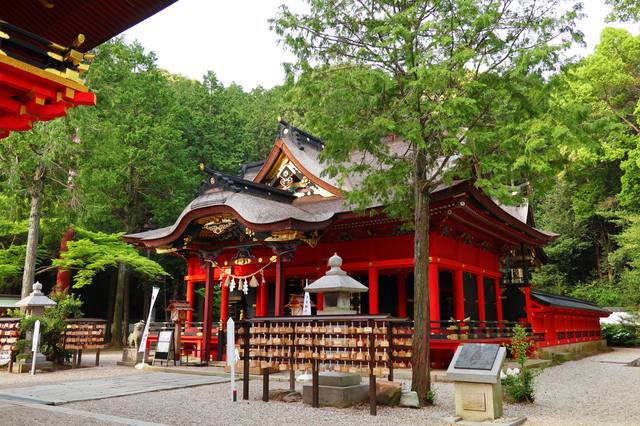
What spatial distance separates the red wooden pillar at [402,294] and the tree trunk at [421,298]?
736cm

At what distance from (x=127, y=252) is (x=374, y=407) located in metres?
16.3

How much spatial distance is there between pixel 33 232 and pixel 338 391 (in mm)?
13402

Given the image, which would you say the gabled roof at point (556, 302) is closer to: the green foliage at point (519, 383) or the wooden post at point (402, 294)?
the wooden post at point (402, 294)

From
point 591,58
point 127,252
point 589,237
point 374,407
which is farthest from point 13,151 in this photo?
point 589,237

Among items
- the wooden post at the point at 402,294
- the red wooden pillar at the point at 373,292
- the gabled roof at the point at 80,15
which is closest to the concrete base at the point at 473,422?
the gabled roof at the point at 80,15

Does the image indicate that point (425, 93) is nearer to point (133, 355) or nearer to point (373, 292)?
point (373, 292)

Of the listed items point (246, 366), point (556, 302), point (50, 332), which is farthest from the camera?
point (556, 302)

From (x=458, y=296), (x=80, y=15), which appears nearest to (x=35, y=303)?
(x=80, y=15)

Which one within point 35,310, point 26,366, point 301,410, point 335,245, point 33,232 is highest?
point 33,232

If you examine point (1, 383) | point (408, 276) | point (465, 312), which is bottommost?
point (1, 383)

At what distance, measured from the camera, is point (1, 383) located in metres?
9.91

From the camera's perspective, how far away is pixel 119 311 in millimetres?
22000

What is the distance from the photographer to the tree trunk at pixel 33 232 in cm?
1540

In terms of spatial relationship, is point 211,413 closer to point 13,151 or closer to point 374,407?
point 374,407
